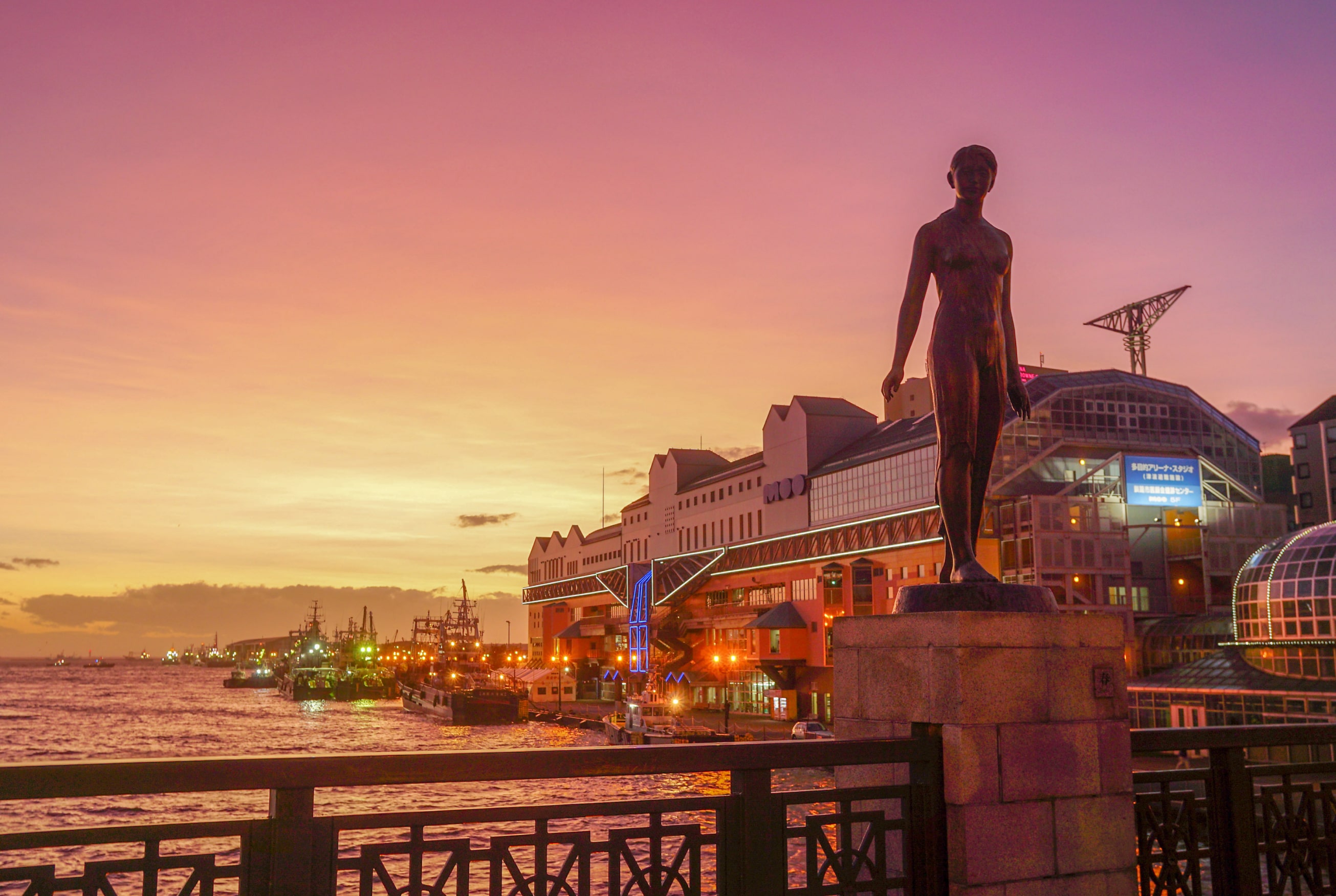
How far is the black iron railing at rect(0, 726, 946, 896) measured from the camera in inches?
199

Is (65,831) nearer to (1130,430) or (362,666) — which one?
(1130,430)

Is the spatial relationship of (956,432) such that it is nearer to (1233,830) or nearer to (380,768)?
(1233,830)

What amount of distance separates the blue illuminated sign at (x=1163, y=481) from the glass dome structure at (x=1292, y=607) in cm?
1173

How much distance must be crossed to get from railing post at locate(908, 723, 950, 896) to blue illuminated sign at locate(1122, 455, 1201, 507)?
2496 inches

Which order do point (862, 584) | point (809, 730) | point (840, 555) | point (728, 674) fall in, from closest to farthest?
1. point (809, 730)
2. point (862, 584)
3. point (840, 555)
4. point (728, 674)

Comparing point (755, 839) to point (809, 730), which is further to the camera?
point (809, 730)

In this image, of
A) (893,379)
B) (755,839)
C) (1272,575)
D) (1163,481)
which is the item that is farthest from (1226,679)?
(755,839)

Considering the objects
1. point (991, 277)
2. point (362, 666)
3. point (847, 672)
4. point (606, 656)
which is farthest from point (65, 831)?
point (362, 666)

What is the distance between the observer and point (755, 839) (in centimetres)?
652

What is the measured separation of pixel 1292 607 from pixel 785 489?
131 ft

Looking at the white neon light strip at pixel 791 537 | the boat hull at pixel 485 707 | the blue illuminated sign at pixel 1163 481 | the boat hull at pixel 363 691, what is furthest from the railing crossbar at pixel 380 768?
the boat hull at pixel 363 691

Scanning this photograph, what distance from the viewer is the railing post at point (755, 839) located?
6461 mm

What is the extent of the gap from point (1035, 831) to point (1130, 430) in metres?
66.6

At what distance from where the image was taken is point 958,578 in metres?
8.26
